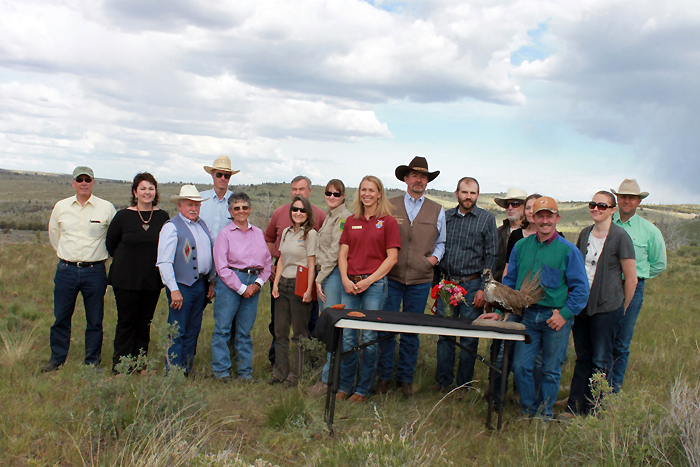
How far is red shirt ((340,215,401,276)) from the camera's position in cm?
530

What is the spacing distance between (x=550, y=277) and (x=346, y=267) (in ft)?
6.69

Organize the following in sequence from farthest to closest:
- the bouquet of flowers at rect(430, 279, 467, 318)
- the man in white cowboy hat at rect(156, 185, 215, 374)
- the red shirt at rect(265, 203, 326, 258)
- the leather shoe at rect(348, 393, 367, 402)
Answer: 1. the red shirt at rect(265, 203, 326, 258)
2. the man in white cowboy hat at rect(156, 185, 215, 374)
3. the leather shoe at rect(348, 393, 367, 402)
4. the bouquet of flowers at rect(430, 279, 467, 318)

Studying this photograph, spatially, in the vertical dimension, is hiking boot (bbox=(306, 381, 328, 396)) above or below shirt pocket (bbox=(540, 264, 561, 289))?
below

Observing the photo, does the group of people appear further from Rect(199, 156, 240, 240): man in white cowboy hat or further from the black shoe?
Rect(199, 156, 240, 240): man in white cowboy hat

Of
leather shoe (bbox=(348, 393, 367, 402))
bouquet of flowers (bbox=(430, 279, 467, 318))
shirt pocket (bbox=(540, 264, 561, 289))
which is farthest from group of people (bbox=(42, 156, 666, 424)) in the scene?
bouquet of flowers (bbox=(430, 279, 467, 318))

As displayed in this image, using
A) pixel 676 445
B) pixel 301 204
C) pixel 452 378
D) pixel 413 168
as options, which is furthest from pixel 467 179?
pixel 676 445

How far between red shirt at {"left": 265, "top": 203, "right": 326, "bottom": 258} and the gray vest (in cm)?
107

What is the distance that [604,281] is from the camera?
489cm

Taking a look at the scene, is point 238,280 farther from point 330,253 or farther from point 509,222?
point 509,222

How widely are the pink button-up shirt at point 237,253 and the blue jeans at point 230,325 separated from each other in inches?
4.6

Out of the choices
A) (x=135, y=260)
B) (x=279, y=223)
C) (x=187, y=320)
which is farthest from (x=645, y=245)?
(x=135, y=260)

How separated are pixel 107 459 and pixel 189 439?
24.7 inches

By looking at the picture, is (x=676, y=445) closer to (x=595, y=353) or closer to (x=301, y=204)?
(x=595, y=353)

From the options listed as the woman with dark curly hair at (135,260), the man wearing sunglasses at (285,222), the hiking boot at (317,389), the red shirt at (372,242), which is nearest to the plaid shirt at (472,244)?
the red shirt at (372,242)
